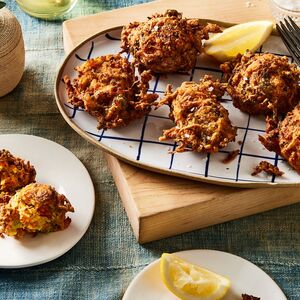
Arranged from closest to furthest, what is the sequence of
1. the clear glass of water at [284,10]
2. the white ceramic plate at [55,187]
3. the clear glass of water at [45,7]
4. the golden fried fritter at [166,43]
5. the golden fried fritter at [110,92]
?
1. the white ceramic plate at [55,187]
2. the golden fried fritter at [110,92]
3. the golden fried fritter at [166,43]
4. the clear glass of water at [284,10]
5. the clear glass of water at [45,7]

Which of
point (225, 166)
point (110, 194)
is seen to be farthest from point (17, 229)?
point (225, 166)

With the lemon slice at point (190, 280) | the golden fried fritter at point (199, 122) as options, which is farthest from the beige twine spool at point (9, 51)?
the lemon slice at point (190, 280)

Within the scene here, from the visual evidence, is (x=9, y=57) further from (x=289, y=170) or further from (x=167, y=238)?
(x=289, y=170)

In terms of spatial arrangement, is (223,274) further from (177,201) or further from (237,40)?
(237,40)

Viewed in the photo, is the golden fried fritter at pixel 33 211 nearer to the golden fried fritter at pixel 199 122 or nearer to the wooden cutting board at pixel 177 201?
the wooden cutting board at pixel 177 201

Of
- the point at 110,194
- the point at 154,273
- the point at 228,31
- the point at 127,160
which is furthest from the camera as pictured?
the point at 228,31

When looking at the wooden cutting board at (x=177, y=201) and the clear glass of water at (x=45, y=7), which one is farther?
the clear glass of water at (x=45, y=7)

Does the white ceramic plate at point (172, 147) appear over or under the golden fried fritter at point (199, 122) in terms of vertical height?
under
